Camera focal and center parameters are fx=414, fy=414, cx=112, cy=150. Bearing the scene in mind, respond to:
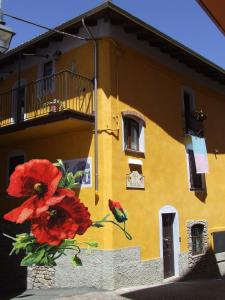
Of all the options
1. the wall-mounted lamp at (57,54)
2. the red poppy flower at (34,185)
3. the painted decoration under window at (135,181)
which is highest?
the wall-mounted lamp at (57,54)

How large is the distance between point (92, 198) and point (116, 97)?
303cm

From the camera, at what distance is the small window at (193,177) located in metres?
15.0

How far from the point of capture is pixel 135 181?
12367mm

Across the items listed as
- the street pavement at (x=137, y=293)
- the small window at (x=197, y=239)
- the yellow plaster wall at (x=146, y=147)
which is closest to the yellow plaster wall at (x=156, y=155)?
the yellow plaster wall at (x=146, y=147)

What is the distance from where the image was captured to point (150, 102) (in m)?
13.6

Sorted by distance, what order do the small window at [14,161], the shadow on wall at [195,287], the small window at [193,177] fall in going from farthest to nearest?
the small window at [193,177] → the small window at [14,161] → the shadow on wall at [195,287]

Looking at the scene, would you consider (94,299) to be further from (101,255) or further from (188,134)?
(188,134)

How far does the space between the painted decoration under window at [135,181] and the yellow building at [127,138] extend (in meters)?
0.03

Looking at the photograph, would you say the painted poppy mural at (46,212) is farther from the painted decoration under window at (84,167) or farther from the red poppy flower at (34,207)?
the painted decoration under window at (84,167)

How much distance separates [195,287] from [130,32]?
794cm

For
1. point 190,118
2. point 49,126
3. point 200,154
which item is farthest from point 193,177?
point 49,126

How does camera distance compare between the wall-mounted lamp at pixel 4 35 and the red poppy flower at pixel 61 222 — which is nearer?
the red poppy flower at pixel 61 222

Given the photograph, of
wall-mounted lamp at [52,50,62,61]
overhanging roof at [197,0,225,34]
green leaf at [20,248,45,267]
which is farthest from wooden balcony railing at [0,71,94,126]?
green leaf at [20,248,45,267]

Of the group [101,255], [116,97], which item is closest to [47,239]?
A: [101,255]
